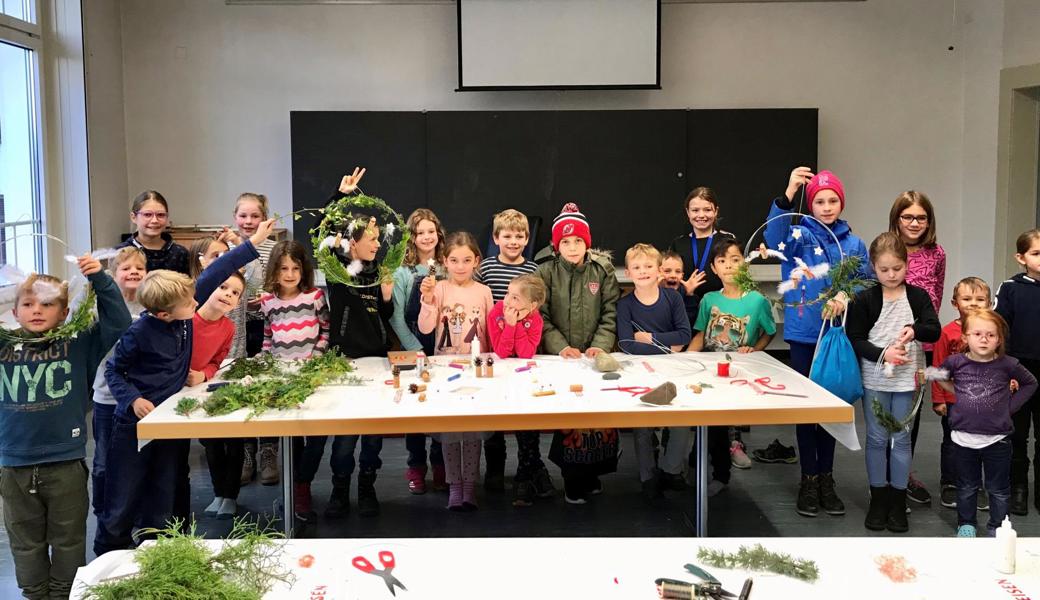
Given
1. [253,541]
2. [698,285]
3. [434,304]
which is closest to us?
[253,541]

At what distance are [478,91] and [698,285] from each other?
12.1ft

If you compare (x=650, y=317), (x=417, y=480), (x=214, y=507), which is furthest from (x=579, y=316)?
(x=214, y=507)

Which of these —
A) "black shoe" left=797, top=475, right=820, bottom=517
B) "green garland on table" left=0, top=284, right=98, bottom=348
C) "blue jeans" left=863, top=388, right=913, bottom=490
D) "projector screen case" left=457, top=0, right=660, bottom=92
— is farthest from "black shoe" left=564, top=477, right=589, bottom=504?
"projector screen case" left=457, top=0, right=660, bottom=92

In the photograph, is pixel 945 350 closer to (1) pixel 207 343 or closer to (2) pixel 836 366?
(2) pixel 836 366

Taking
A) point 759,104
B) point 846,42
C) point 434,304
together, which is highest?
point 846,42

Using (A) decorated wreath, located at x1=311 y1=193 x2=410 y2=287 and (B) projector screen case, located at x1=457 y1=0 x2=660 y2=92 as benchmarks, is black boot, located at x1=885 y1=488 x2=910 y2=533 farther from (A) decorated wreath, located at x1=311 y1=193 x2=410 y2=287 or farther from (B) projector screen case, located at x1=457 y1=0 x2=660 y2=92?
(B) projector screen case, located at x1=457 y1=0 x2=660 y2=92

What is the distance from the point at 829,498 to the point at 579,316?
1.49 metres

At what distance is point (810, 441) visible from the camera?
4715 millimetres

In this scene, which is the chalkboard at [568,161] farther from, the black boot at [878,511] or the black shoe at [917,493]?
the black boot at [878,511]

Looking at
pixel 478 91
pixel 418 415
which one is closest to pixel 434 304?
pixel 418 415

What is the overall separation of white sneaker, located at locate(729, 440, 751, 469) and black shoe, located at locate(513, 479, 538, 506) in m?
1.19

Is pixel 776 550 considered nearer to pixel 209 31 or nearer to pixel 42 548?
pixel 42 548

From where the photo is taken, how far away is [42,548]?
143 inches

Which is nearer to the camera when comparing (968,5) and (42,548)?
(42,548)
